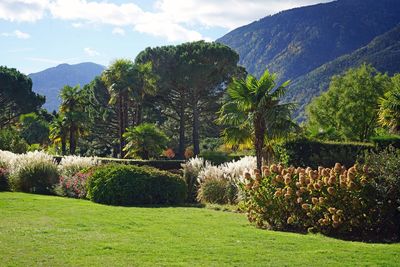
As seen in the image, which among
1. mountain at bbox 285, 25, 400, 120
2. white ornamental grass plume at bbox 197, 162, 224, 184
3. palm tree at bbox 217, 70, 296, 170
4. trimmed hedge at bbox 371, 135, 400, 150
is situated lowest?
white ornamental grass plume at bbox 197, 162, 224, 184

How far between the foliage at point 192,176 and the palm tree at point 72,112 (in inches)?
1034

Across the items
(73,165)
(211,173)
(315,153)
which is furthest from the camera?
(73,165)

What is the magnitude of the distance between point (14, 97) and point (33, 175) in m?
40.0

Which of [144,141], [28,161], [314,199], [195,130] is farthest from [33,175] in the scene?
[195,130]

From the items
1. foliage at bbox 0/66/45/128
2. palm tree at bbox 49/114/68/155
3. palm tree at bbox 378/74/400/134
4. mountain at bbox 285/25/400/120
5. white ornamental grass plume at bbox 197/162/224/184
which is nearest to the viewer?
white ornamental grass plume at bbox 197/162/224/184

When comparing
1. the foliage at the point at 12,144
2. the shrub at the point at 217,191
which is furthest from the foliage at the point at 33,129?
the shrub at the point at 217,191

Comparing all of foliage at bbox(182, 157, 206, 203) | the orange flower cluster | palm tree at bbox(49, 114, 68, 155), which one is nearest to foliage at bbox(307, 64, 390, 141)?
palm tree at bbox(49, 114, 68, 155)

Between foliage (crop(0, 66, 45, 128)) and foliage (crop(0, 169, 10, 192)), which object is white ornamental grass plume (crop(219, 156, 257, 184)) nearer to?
foliage (crop(0, 169, 10, 192))

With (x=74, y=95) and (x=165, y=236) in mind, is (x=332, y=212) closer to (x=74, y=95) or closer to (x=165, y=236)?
(x=165, y=236)

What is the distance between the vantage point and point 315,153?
17.2 meters

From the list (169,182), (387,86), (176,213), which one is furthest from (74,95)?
(176,213)

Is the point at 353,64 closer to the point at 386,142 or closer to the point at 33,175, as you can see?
the point at 386,142

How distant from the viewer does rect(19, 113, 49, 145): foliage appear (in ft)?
168

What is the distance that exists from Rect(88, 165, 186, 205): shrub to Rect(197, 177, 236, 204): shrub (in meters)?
0.78
